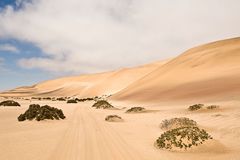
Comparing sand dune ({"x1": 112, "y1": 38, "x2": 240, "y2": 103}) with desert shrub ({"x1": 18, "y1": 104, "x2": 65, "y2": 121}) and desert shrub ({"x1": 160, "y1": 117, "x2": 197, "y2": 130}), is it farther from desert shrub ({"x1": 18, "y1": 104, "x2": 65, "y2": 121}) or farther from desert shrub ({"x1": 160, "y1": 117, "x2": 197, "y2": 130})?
desert shrub ({"x1": 18, "y1": 104, "x2": 65, "y2": 121})

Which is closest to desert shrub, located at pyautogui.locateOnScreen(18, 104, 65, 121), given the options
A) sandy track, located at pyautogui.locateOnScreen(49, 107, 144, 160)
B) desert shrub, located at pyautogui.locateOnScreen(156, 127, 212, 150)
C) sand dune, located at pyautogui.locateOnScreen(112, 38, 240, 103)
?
sandy track, located at pyautogui.locateOnScreen(49, 107, 144, 160)

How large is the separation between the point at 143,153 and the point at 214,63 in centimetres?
4791

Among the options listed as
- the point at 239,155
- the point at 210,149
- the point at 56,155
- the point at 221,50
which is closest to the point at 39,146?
the point at 56,155

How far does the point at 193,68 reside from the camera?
57188 millimetres

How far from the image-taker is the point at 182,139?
10461 millimetres

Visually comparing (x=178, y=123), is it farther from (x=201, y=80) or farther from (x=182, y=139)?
(x=201, y=80)

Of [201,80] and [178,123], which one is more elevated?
[201,80]

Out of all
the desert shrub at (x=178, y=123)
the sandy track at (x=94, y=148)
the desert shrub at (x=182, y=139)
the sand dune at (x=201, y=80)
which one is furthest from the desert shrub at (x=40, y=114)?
the sand dune at (x=201, y=80)

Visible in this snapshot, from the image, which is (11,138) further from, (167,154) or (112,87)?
(112,87)

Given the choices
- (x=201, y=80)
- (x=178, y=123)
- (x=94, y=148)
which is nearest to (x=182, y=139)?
(x=94, y=148)

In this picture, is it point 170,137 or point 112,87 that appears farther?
point 112,87

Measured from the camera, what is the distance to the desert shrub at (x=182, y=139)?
10180 mm

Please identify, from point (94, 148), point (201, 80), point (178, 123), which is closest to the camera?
point (94, 148)

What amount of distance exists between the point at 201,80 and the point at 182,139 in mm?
35726
